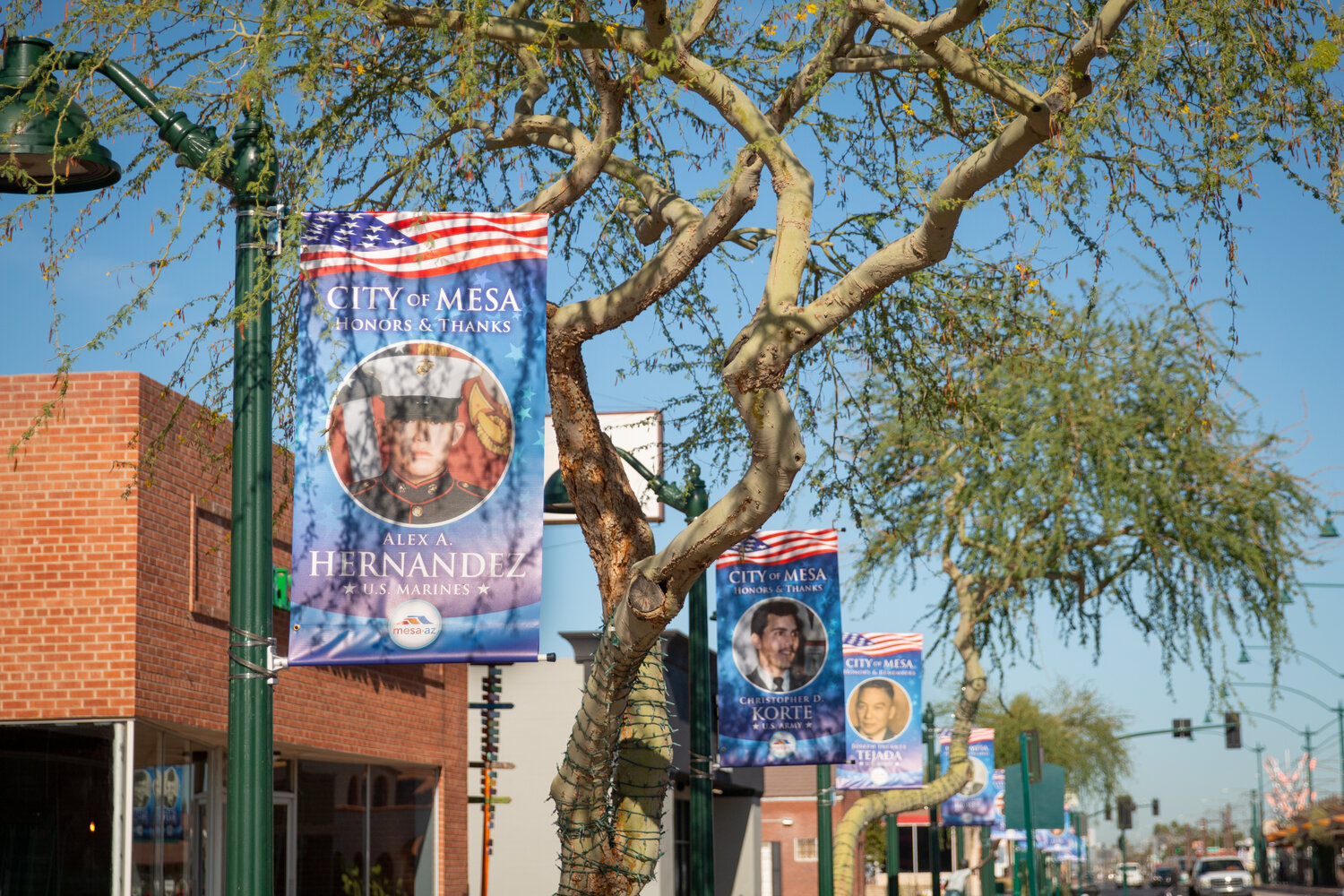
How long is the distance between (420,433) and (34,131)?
257 centimetres

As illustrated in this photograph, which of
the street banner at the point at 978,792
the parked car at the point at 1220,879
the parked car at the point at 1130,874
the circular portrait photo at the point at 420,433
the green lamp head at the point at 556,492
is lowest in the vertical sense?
the parked car at the point at 1130,874

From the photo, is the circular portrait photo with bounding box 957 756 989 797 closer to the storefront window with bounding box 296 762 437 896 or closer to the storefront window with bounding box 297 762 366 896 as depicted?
the storefront window with bounding box 296 762 437 896

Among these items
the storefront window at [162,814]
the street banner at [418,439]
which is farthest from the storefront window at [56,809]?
the street banner at [418,439]

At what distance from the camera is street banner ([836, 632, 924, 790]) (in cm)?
2253

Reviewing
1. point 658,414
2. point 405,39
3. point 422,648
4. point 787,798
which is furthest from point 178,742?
point 787,798

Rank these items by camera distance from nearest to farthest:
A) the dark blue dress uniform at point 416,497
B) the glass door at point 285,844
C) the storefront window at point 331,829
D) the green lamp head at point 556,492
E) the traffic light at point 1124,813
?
1. the dark blue dress uniform at point 416,497
2. the green lamp head at point 556,492
3. the glass door at point 285,844
4. the storefront window at point 331,829
5. the traffic light at point 1124,813

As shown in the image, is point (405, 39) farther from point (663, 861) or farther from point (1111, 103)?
point (663, 861)

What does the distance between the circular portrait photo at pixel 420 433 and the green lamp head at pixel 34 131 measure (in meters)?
1.95

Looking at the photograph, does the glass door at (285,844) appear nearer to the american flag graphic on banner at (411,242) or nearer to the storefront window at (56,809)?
the storefront window at (56,809)

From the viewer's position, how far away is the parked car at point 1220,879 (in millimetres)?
54906

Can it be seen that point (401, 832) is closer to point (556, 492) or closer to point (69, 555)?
point (556, 492)

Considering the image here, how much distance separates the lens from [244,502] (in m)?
6.95

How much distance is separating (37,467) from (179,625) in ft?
7.15

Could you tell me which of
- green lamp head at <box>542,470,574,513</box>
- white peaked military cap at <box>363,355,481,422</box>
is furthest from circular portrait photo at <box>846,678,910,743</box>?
white peaked military cap at <box>363,355,481,422</box>
